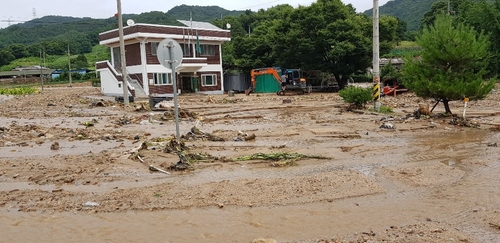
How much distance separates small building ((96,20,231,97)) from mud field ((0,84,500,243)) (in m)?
22.9

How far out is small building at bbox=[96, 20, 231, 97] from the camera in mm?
34719

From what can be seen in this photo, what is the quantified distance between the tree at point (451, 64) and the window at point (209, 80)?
26.7 m

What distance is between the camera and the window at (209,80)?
40347mm

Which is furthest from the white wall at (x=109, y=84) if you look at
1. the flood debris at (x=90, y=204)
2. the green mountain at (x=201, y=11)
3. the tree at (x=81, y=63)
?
the green mountain at (x=201, y=11)

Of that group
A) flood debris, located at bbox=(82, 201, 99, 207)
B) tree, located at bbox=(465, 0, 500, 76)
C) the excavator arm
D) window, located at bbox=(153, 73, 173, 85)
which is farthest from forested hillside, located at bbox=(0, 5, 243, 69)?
flood debris, located at bbox=(82, 201, 99, 207)

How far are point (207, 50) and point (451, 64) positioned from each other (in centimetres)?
2835

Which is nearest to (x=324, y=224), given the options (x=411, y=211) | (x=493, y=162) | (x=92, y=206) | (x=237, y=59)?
(x=411, y=211)

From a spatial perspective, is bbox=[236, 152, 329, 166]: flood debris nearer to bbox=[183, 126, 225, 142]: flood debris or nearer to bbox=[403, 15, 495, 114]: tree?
bbox=[183, 126, 225, 142]: flood debris

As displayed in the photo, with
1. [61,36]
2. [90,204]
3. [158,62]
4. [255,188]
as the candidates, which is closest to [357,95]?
[255,188]

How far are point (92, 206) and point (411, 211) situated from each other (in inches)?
175

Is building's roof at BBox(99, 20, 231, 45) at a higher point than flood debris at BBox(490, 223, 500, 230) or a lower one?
higher

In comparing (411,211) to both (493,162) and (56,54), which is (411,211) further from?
(56,54)

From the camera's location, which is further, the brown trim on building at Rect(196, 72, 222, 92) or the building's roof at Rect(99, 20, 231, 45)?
the brown trim on building at Rect(196, 72, 222, 92)

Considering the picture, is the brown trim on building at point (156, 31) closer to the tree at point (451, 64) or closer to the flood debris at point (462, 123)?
the tree at point (451, 64)
